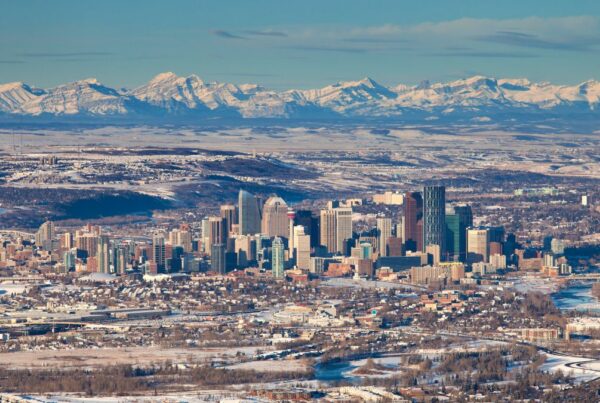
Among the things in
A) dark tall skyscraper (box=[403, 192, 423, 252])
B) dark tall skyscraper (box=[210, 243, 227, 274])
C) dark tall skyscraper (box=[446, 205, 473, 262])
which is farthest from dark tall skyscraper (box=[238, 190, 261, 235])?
dark tall skyscraper (box=[210, 243, 227, 274])

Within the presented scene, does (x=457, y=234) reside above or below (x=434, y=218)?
below

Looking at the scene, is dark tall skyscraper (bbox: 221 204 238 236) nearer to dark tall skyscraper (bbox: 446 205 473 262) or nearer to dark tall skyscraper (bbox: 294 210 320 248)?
dark tall skyscraper (bbox: 294 210 320 248)

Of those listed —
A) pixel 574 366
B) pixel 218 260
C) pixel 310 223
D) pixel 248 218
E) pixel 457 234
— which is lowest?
pixel 574 366

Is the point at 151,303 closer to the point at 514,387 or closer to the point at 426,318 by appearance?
the point at 426,318

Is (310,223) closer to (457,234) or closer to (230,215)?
(230,215)

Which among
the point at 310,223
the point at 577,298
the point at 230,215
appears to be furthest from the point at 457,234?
the point at 577,298
